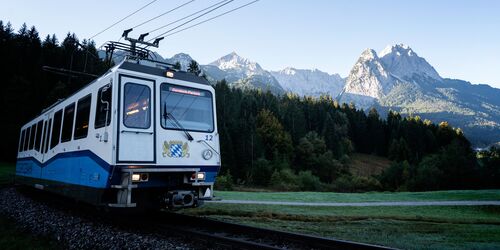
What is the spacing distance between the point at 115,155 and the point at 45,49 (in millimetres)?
71634

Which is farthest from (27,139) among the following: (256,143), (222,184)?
(256,143)

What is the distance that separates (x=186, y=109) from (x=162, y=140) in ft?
Result: 4.11

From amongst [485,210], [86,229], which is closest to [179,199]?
[86,229]

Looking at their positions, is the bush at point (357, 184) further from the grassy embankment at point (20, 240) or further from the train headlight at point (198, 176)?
the grassy embankment at point (20, 240)

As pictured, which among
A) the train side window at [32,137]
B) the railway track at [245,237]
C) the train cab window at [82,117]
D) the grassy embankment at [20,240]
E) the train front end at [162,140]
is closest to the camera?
the railway track at [245,237]

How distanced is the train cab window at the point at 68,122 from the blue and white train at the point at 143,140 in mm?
245

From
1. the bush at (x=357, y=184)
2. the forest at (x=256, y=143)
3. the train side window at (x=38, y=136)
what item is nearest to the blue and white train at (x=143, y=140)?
the train side window at (x=38, y=136)

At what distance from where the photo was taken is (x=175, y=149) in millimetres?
9766

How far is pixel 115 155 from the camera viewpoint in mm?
8711

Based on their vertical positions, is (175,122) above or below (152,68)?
below

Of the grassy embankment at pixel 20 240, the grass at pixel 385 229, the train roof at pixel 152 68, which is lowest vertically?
the grass at pixel 385 229

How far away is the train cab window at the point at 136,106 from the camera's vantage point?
9297 millimetres

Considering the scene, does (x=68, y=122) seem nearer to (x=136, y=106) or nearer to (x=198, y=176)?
(x=136, y=106)

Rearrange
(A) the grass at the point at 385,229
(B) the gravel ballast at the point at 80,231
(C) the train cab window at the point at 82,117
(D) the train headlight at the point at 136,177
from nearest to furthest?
(B) the gravel ballast at the point at 80,231 → (D) the train headlight at the point at 136,177 → (A) the grass at the point at 385,229 → (C) the train cab window at the point at 82,117
